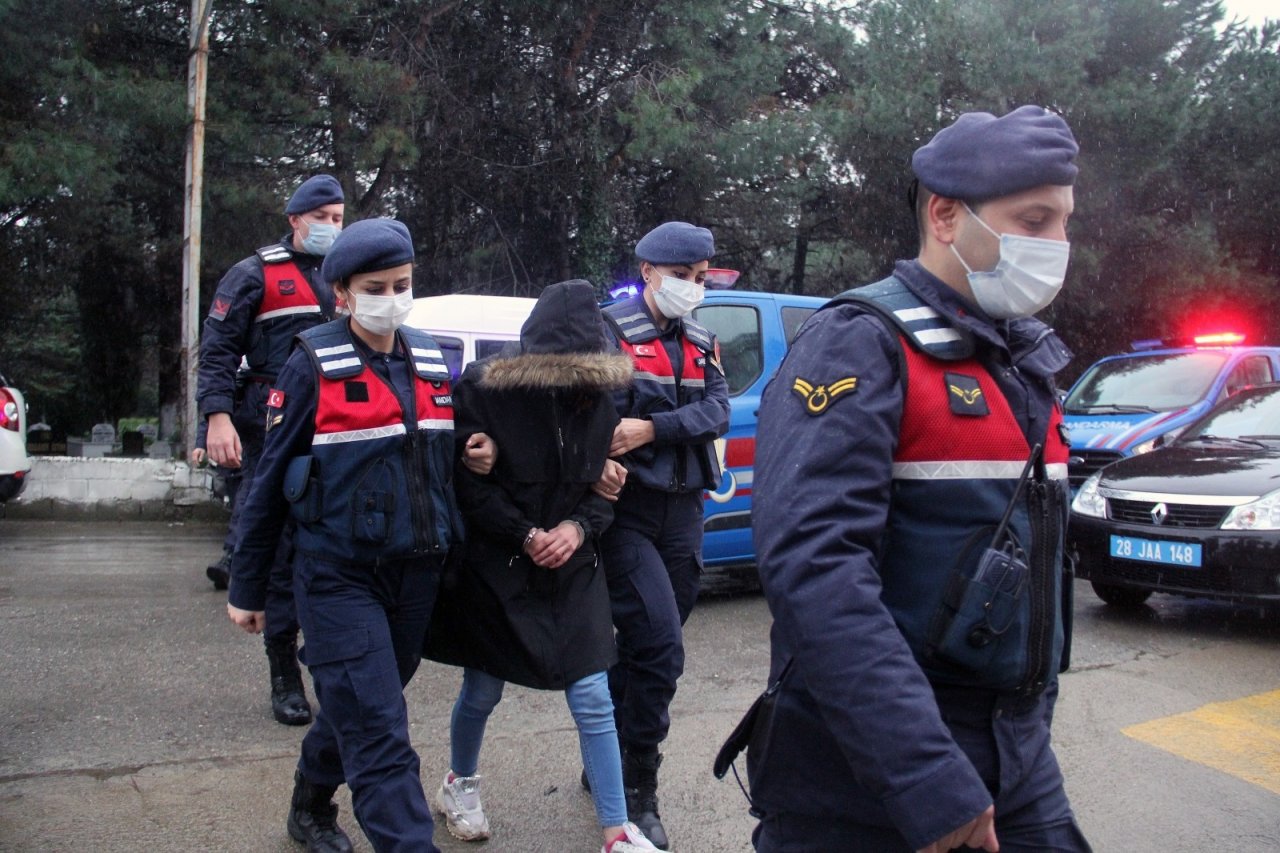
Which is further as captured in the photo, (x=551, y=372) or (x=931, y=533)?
(x=551, y=372)

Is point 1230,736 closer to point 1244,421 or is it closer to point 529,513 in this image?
point 529,513

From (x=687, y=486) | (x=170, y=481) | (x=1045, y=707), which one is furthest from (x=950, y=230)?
(x=170, y=481)

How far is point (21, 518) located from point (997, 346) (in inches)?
418

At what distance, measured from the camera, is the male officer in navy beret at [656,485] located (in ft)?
11.8

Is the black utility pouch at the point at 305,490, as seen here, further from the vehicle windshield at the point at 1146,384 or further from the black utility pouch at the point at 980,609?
the vehicle windshield at the point at 1146,384

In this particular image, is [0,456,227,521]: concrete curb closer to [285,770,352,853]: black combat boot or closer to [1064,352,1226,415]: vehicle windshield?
[285,770,352,853]: black combat boot

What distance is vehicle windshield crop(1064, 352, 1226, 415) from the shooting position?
32.5 ft

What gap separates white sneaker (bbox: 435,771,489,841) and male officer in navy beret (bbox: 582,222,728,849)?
0.47 meters

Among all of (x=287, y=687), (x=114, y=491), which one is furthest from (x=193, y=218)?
(x=287, y=687)

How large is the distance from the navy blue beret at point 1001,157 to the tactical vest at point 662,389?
205cm

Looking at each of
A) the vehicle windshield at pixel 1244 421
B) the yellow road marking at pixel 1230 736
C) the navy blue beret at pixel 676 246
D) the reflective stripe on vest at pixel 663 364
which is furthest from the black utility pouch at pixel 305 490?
the vehicle windshield at pixel 1244 421

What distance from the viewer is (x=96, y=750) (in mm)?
4234

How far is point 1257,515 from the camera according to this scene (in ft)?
20.8

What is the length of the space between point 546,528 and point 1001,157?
1.87 meters
